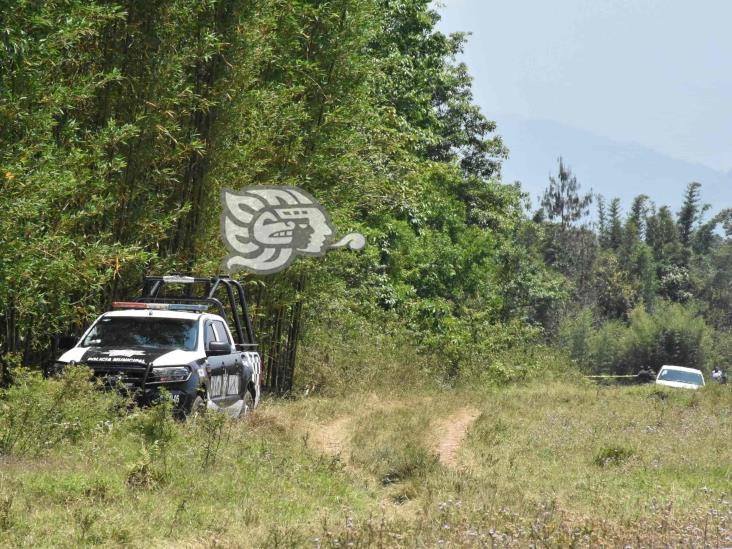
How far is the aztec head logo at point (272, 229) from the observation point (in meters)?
18.3

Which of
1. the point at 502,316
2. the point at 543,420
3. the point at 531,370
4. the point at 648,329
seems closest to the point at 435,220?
the point at 531,370

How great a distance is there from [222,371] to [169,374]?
147 cm

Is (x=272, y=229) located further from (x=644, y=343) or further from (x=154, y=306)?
(x=644, y=343)

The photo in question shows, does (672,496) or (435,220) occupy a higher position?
A: (435,220)

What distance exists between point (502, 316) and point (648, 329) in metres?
30.0

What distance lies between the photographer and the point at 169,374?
40.8 feet

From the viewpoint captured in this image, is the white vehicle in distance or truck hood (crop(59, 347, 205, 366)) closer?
truck hood (crop(59, 347, 205, 366))

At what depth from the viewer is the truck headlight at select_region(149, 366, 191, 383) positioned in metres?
12.4

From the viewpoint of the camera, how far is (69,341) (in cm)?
1288

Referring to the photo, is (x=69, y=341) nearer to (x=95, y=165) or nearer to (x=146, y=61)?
(x=95, y=165)

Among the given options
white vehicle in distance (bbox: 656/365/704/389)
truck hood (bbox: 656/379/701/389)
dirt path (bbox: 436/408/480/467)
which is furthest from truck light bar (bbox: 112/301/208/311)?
white vehicle in distance (bbox: 656/365/704/389)

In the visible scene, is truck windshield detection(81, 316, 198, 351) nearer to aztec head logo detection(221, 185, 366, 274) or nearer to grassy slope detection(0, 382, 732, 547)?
grassy slope detection(0, 382, 732, 547)

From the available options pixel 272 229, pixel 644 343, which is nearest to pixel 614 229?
pixel 644 343

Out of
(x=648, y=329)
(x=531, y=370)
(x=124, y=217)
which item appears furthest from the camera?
(x=648, y=329)
